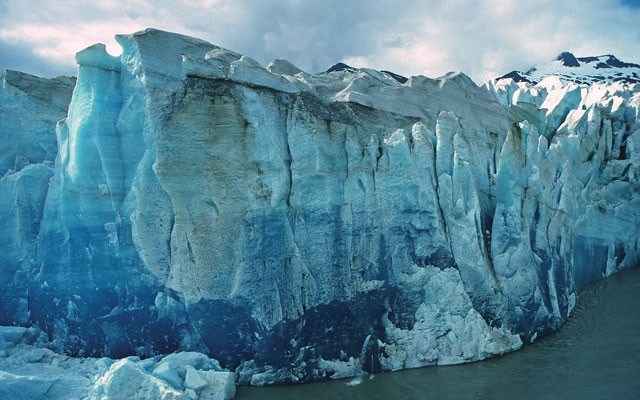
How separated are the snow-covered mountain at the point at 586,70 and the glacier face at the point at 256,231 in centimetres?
4686

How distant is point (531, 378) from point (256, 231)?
232 inches

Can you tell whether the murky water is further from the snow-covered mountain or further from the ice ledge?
the snow-covered mountain

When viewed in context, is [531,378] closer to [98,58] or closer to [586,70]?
[98,58]

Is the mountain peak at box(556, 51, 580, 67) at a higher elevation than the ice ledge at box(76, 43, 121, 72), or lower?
higher

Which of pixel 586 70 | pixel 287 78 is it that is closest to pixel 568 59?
pixel 586 70

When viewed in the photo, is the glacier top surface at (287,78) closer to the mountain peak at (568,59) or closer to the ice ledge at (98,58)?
the ice ledge at (98,58)

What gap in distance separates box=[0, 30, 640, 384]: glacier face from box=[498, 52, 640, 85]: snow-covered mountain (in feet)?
154

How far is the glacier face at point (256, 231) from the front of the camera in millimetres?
9141

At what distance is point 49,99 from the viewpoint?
12.1 metres

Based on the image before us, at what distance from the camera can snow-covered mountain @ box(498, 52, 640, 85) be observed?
53094mm

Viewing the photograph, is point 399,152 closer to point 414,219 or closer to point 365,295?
point 414,219

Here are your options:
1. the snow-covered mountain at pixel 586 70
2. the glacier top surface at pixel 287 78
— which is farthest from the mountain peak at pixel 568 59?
the glacier top surface at pixel 287 78

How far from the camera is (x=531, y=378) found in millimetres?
8938

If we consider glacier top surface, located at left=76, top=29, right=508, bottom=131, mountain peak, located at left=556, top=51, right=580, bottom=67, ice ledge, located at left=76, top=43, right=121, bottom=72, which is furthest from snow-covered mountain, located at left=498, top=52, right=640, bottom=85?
ice ledge, located at left=76, top=43, right=121, bottom=72
